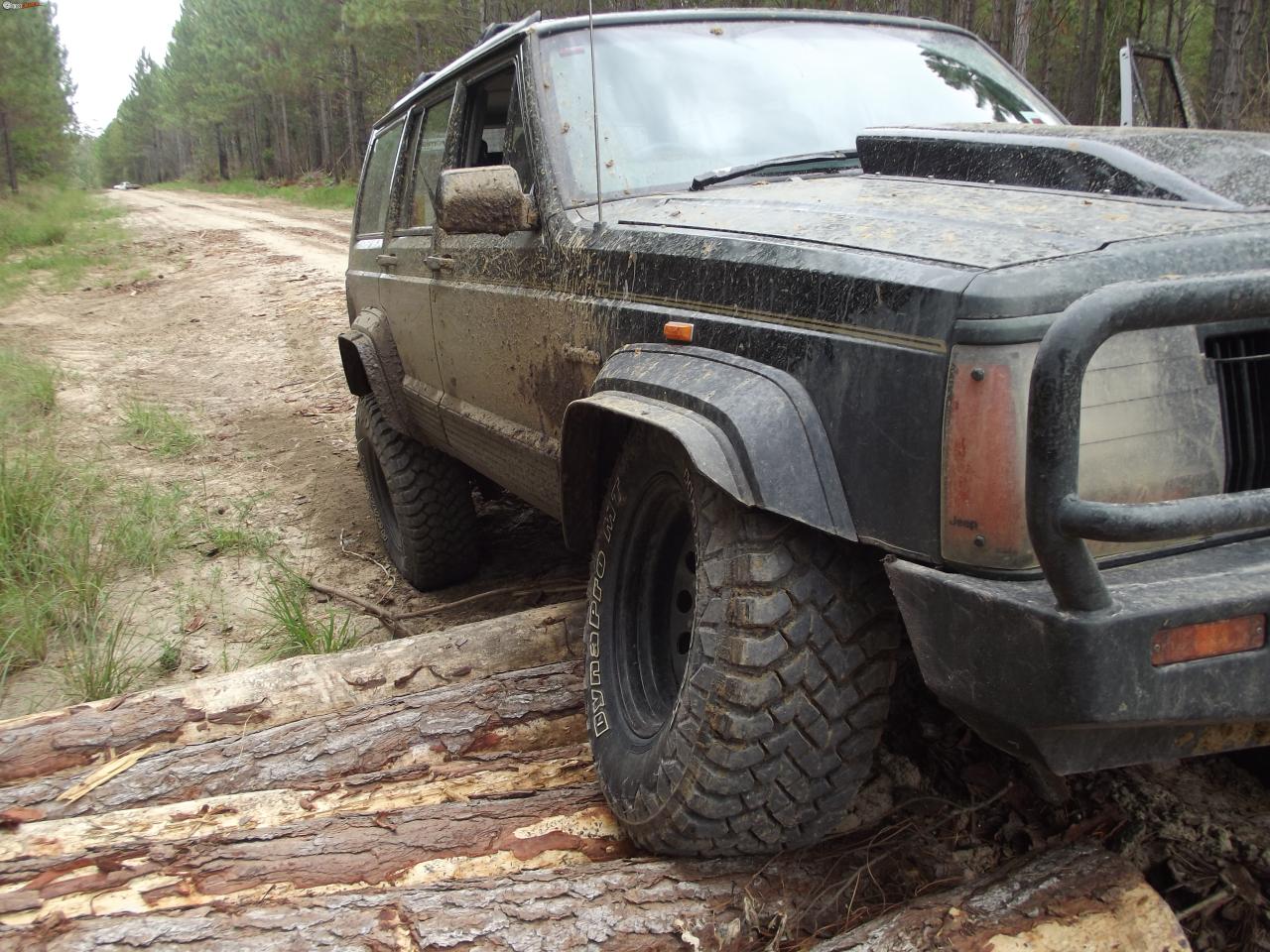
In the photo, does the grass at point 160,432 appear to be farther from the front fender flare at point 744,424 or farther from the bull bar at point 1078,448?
the bull bar at point 1078,448

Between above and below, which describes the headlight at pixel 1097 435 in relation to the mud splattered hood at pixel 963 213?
below

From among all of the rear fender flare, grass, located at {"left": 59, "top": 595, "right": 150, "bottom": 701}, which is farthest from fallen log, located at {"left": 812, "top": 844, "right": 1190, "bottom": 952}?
the rear fender flare


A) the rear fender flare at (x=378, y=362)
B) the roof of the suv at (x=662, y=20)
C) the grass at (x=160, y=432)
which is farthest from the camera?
the grass at (x=160, y=432)

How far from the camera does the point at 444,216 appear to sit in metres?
2.40

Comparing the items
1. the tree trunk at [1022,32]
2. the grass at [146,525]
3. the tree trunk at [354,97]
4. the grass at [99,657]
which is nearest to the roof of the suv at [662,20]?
the grass at [99,657]

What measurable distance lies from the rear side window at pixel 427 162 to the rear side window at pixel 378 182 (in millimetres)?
287

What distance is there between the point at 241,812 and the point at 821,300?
174 centimetres

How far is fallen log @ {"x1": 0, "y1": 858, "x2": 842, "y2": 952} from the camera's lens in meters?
1.77

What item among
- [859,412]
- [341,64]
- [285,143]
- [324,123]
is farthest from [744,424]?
[285,143]

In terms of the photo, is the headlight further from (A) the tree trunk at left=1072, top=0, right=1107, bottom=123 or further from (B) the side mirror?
(A) the tree trunk at left=1072, top=0, right=1107, bottom=123

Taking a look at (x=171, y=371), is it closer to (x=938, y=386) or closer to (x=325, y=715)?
(x=325, y=715)

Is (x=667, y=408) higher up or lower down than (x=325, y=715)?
higher up

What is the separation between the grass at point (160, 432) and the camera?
6246 millimetres

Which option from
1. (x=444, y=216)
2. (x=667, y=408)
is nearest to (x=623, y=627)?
(x=667, y=408)
